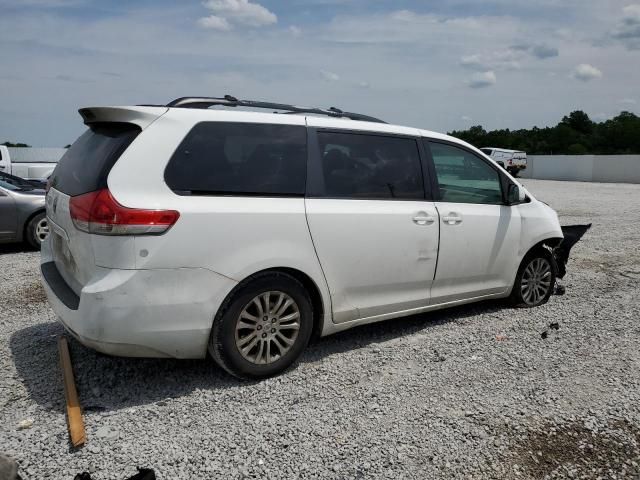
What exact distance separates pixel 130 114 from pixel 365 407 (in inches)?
94.0

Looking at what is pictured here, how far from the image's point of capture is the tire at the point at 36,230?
8953 mm

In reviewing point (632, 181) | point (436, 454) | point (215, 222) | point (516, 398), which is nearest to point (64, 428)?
point (215, 222)

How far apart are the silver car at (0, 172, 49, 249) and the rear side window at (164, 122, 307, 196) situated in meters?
6.25

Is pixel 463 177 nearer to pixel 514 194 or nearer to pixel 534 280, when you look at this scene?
pixel 514 194

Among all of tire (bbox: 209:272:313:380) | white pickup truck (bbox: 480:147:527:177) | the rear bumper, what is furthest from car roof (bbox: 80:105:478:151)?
white pickup truck (bbox: 480:147:527:177)

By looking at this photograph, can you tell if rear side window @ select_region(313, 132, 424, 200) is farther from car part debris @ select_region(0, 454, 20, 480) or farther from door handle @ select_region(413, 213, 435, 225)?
car part debris @ select_region(0, 454, 20, 480)

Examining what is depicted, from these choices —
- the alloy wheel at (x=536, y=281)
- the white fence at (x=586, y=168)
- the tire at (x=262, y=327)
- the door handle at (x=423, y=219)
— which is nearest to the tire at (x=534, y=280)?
the alloy wheel at (x=536, y=281)

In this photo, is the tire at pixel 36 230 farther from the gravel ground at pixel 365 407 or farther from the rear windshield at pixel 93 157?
the rear windshield at pixel 93 157

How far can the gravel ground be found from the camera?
9.83 ft

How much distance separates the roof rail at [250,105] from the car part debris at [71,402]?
192cm

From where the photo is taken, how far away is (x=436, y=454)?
10.1 ft

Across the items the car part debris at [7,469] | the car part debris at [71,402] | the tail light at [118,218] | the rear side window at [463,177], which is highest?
the rear side window at [463,177]

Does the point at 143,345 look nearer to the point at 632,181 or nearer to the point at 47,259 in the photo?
the point at 47,259

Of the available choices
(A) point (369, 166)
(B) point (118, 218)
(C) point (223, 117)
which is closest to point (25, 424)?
(B) point (118, 218)
